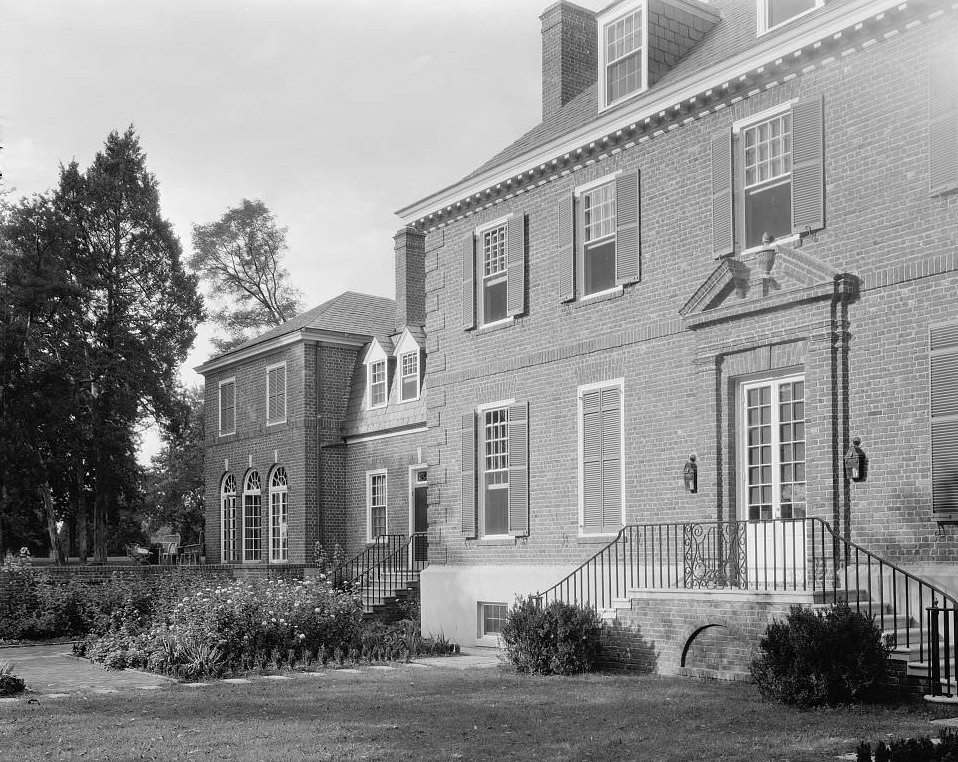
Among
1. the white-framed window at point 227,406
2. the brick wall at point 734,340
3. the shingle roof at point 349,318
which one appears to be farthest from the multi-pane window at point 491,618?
the white-framed window at point 227,406

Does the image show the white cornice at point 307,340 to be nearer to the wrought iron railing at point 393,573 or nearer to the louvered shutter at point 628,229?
the wrought iron railing at point 393,573

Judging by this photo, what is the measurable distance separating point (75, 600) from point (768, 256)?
15848 mm

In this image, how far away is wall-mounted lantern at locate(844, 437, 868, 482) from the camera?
13031 millimetres

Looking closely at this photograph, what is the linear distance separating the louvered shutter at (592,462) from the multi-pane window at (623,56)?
4.90 meters

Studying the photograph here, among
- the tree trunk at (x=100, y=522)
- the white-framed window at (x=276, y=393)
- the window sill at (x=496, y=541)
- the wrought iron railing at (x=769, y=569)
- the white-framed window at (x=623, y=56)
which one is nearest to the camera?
the wrought iron railing at (x=769, y=569)

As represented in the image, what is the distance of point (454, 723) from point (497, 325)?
993 cm

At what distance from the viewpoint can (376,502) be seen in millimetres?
28344

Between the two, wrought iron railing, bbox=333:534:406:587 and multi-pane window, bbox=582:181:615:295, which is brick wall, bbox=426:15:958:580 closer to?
multi-pane window, bbox=582:181:615:295

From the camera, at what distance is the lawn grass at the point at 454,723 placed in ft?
29.4

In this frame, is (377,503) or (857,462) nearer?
(857,462)

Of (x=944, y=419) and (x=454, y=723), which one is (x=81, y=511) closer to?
(x=454, y=723)

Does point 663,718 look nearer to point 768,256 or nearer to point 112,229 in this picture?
point 768,256

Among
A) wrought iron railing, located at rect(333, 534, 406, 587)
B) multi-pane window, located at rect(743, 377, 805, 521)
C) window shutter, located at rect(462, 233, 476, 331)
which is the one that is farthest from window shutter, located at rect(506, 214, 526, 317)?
wrought iron railing, located at rect(333, 534, 406, 587)

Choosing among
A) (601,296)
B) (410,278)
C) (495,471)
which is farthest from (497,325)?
(410,278)
